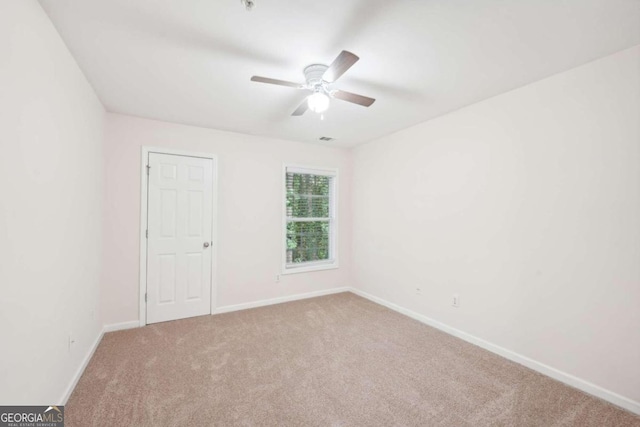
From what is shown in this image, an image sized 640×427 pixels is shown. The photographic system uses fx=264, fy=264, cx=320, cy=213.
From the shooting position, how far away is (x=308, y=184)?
4473mm

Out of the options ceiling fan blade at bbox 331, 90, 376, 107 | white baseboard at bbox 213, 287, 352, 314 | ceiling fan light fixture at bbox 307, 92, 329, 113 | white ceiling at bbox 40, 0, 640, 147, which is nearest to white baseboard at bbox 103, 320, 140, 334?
white baseboard at bbox 213, 287, 352, 314

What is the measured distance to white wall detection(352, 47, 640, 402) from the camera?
1.89 metres

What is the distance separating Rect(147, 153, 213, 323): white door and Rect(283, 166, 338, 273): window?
1.18m

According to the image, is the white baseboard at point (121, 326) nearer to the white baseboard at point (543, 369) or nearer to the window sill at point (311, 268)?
the window sill at point (311, 268)

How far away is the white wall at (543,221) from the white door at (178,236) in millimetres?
2766

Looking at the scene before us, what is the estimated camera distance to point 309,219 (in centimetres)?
445

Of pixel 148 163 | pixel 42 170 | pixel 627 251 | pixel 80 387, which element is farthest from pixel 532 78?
pixel 80 387

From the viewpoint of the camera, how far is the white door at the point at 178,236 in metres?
3.26

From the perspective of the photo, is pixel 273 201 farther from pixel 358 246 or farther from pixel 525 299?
pixel 525 299

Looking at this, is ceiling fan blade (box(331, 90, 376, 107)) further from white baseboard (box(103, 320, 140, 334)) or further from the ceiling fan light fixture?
white baseboard (box(103, 320, 140, 334))

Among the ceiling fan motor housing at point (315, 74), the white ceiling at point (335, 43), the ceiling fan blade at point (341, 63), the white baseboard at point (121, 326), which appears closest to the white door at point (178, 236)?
the white baseboard at point (121, 326)

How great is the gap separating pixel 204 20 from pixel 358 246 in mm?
3695

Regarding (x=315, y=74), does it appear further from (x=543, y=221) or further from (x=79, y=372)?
(x=79, y=372)

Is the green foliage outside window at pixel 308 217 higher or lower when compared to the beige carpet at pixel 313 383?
higher
